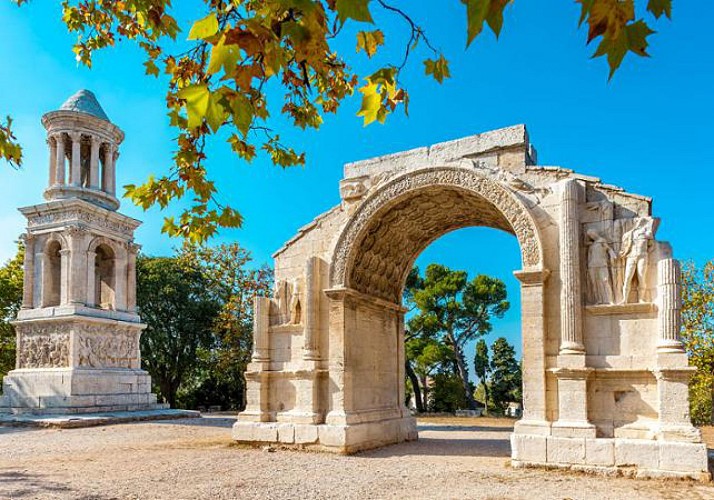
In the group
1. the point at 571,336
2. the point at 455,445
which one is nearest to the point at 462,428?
the point at 455,445

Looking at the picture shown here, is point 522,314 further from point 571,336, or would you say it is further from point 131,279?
point 131,279

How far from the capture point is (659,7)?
8.13 feet

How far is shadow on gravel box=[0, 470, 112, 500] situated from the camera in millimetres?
7484

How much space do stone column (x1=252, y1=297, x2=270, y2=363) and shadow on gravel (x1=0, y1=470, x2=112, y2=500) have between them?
4.39 metres

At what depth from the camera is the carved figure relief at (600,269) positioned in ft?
30.9

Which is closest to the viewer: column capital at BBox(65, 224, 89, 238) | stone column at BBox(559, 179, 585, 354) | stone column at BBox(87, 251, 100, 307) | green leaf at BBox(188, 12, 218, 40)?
green leaf at BBox(188, 12, 218, 40)

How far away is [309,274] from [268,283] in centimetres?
1515

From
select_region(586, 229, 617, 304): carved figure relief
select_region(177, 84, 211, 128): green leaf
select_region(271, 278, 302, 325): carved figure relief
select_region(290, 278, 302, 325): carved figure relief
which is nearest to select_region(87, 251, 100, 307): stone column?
select_region(271, 278, 302, 325): carved figure relief

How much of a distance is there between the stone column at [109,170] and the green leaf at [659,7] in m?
21.9

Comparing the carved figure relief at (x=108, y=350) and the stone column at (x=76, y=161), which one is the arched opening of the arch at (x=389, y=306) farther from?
the stone column at (x=76, y=161)

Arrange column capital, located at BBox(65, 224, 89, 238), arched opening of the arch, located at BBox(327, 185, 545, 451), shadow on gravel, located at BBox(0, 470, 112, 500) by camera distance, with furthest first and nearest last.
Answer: column capital, located at BBox(65, 224, 89, 238)
arched opening of the arch, located at BBox(327, 185, 545, 451)
shadow on gravel, located at BBox(0, 470, 112, 500)

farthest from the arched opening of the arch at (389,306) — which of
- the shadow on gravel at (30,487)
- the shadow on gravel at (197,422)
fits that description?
the shadow on gravel at (197,422)

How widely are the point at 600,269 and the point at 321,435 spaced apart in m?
5.74

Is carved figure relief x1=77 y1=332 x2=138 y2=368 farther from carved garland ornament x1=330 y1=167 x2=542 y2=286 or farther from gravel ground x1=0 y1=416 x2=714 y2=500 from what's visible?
carved garland ornament x1=330 y1=167 x2=542 y2=286
